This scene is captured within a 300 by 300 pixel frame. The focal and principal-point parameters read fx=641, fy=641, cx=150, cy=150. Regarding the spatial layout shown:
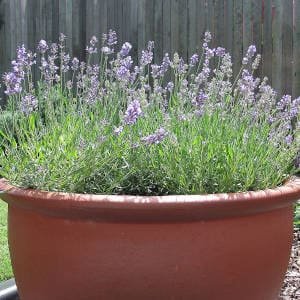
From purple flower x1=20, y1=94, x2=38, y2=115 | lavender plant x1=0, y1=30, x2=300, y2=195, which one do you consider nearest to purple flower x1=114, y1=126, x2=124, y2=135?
lavender plant x1=0, y1=30, x2=300, y2=195

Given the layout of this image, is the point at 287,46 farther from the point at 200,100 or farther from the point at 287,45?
the point at 200,100

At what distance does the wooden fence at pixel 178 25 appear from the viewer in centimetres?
566

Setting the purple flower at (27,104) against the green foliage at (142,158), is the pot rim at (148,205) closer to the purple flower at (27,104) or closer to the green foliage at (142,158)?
the green foliage at (142,158)

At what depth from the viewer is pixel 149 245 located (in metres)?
2.14

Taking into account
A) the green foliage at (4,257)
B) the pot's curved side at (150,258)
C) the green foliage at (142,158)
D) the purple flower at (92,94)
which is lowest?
the green foliage at (4,257)

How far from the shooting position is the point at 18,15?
852 centimetres

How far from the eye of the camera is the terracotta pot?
2131mm

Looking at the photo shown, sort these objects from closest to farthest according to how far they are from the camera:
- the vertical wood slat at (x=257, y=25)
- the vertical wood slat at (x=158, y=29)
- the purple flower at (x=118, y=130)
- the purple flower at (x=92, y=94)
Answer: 1. the purple flower at (x=118, y=130)
2. the purple flower at (x=92, y=94)
3. the vertical wood slat at (x=257, y=25)
4. the vertical wood slat at (x=158, y=29)

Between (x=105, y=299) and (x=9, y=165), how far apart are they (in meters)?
0.70

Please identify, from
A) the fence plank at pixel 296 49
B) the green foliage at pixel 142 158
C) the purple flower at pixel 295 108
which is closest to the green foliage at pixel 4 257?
the green foliage at pixel 142 158

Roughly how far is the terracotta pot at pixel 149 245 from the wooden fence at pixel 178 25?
3.53 meters

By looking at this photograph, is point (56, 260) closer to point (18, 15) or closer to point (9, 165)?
point (9, 165)

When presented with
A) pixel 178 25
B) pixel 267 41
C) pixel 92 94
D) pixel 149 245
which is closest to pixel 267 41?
pixel 267 41

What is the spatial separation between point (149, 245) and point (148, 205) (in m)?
0.15
